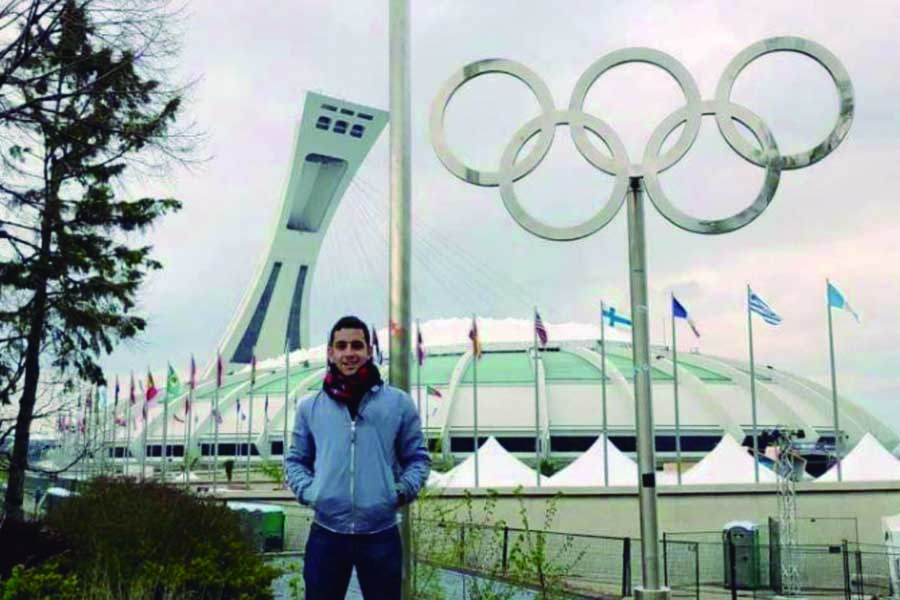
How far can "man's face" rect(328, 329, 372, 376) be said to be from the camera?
4289 mm

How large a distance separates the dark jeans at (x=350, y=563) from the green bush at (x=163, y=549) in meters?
3.02

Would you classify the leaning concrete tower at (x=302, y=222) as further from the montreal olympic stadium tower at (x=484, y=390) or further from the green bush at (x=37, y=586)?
the green bush at (x=37, y=586)

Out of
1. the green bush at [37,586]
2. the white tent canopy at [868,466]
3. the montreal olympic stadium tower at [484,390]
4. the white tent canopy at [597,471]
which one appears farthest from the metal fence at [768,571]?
the montreal olympic stadium tower at [484,390]

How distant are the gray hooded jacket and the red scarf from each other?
0.03 m

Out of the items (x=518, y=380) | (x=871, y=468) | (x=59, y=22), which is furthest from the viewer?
(x=518, y=380)

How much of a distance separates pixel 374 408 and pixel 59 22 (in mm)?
7978

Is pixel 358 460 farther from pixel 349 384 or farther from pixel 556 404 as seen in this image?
pixel 556 404

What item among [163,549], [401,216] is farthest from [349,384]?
[163,549]

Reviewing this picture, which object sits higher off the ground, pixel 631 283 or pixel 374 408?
pixel 631 283

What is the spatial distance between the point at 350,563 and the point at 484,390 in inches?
1777

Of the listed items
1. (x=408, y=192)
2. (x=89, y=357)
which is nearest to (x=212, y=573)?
(x=408, y=192)

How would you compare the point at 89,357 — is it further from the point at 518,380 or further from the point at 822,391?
the point at 822,391

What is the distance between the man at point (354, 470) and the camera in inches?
165

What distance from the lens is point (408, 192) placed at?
6.73 m
